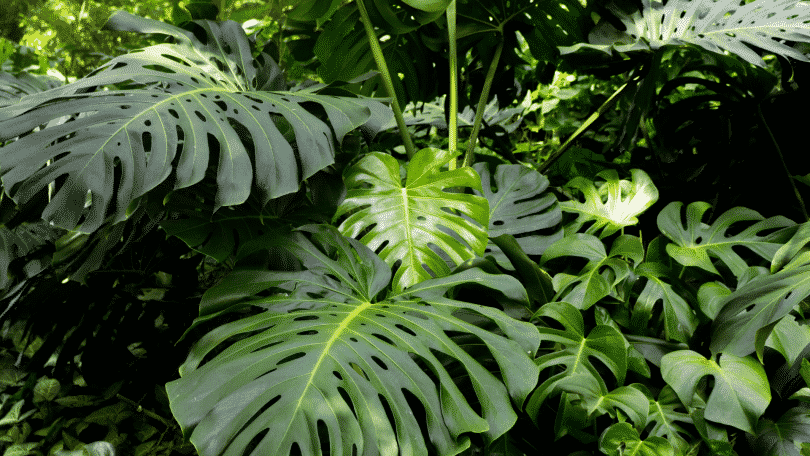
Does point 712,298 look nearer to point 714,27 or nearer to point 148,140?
point 714,27

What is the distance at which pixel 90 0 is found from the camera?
10.3ft

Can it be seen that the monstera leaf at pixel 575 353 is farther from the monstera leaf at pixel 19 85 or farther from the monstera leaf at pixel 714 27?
the monstera leaf at pixel 19 85

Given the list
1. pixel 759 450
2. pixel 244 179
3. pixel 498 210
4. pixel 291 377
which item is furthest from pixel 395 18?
pixel 759 450

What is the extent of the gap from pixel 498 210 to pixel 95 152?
0.89m

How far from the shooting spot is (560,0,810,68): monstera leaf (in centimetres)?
120

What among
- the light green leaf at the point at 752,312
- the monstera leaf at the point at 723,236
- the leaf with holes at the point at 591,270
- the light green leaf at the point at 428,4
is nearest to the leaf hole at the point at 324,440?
the leaf with holes at the point at 591,270

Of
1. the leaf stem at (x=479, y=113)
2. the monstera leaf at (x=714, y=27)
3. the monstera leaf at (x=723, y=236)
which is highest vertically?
the monstera leaf at (x=714, y=27)

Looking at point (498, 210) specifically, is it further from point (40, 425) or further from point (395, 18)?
point (40, 425)

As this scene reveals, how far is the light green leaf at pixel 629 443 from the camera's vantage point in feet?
2.40

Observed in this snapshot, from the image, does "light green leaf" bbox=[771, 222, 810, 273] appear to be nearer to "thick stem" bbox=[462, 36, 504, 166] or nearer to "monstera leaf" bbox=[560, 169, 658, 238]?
"monstera leaf" bbox=[560, 169, 658, 238]

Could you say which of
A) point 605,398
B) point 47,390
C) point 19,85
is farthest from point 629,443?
point 19,85

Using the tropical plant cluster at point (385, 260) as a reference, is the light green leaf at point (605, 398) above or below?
below

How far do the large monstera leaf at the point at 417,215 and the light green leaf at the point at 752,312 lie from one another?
1.48 ft

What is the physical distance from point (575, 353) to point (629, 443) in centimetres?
16
